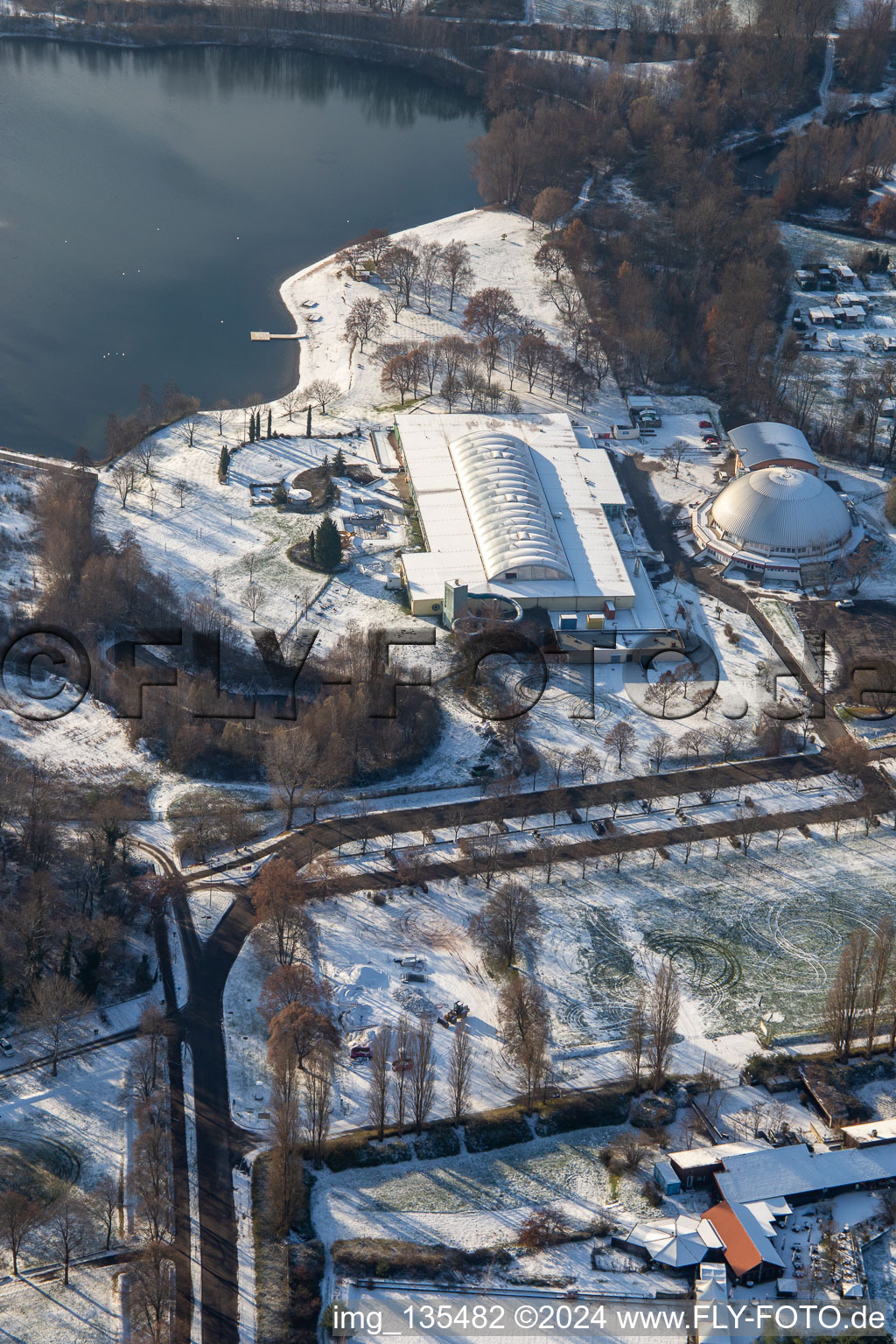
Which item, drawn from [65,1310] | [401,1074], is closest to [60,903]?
[401,1074]

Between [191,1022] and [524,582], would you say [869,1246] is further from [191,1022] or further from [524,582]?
[524,582]

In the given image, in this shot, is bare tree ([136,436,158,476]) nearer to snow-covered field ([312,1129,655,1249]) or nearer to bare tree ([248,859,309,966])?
bare tree ([248,859,309,966])

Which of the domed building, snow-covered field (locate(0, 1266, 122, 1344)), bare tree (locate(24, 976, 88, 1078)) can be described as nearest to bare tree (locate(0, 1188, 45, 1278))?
snow-covered field (locate(0, 1266, 122, 1344))

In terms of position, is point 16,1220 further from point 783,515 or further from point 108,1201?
point 783,515

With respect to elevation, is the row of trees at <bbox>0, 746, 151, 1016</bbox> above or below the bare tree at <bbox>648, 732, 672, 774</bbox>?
below

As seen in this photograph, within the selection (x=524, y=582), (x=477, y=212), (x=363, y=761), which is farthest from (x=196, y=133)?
(x=363, y=761)

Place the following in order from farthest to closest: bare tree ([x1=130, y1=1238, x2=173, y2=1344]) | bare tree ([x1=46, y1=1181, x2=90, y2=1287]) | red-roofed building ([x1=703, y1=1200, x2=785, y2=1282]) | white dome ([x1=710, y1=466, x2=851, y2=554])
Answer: white dome ([x1=710, y1=466, x2=851, y2=554]) → red-roofed building ([x1=703, y1=1200, x2=785, y2=1282]) → bare tree ([x1=46, y1=1181, x2=90, y2=1287]) → bare tree ([x1=130, y1=1238, x2=173, y2=1344])

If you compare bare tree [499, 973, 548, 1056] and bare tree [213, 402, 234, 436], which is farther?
bare tree [213, 402, 234, 436]
